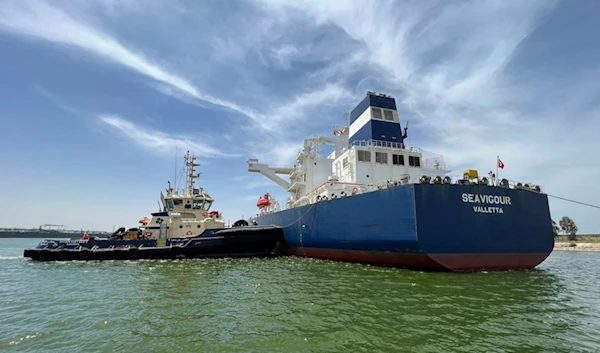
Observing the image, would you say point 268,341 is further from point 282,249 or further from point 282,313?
point 282,249

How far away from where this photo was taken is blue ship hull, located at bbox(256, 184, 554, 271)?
1180cm

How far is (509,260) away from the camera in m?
12.6

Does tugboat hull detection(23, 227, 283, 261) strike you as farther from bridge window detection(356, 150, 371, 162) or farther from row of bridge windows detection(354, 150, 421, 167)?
row of bridge windows detection(354, 150, 421, 167)

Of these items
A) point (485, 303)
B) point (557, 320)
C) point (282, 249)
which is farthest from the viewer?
point (282, 249)

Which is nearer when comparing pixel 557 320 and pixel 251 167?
pixel 557 320

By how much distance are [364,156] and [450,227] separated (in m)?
7.44

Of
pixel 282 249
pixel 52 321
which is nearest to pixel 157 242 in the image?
pixel 282 249

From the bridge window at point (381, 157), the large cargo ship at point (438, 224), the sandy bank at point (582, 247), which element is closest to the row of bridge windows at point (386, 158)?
the bridge window at point (381, 157)

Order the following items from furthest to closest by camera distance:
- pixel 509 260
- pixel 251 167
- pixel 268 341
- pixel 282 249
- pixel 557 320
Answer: pixel 251 167 < pixel 282 249 < pixel 509 260 < pixel 557 320 < pixel 268 341

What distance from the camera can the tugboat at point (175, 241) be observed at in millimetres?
18609

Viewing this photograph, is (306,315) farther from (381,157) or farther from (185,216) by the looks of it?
(185,216)

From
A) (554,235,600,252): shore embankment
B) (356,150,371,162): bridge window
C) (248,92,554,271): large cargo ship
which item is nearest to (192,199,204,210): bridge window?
(248,92,554,271): large cargo ship

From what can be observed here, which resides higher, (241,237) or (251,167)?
(251,167)

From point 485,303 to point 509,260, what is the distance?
6.69m
